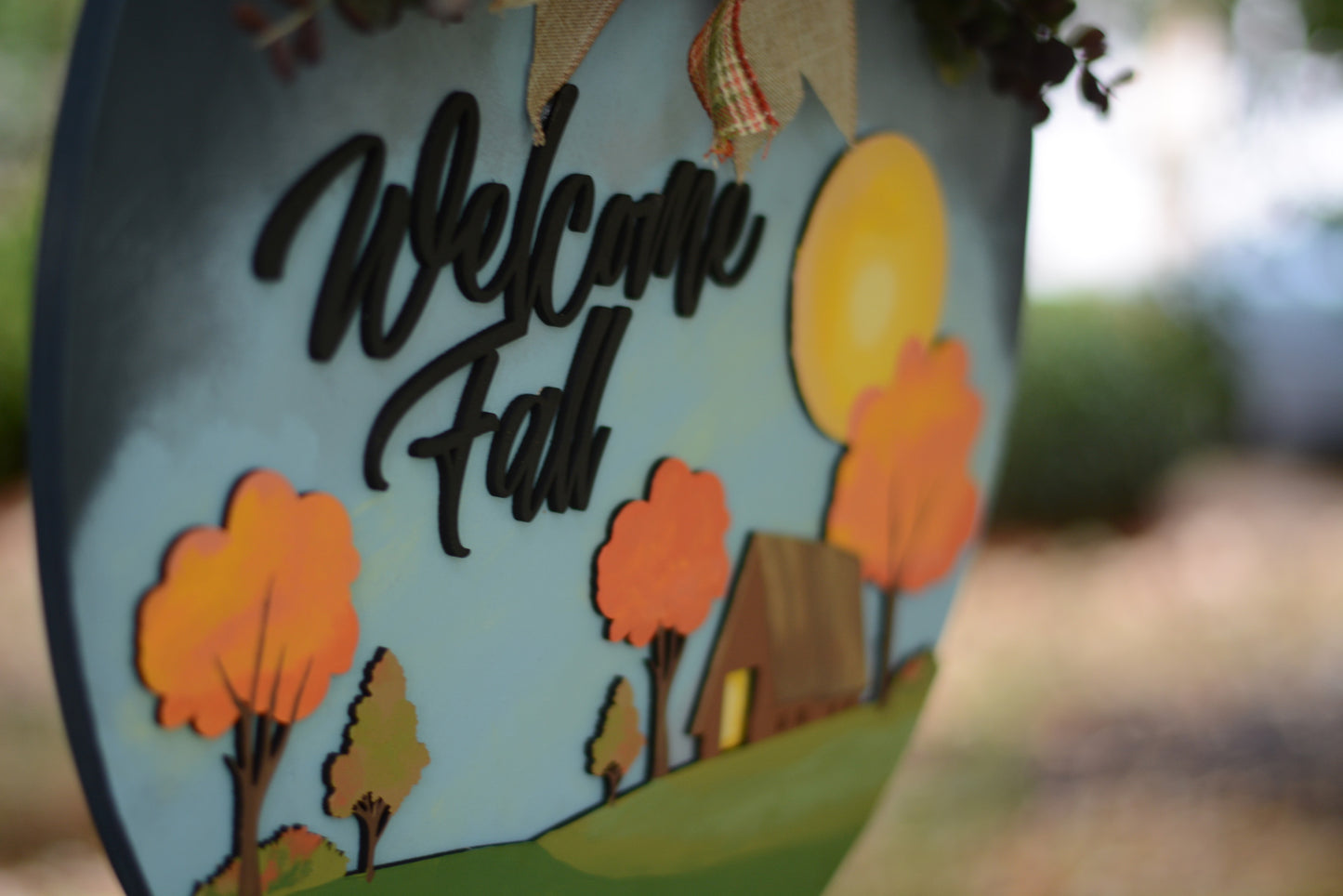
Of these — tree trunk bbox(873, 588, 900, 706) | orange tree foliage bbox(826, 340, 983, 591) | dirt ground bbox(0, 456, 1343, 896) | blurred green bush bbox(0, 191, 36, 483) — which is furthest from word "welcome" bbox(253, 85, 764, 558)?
blurred green bush bbox(0, 191, 36, 483)

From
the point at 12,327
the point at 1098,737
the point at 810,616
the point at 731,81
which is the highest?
the point at 12,327

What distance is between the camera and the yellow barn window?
1.15 metres

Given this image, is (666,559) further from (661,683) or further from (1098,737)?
(1098,737)

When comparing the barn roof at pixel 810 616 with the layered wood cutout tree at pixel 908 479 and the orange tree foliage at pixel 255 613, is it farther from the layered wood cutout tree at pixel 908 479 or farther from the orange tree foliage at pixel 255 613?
the orange tree foliage at pixel 255 613

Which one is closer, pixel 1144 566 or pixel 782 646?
pixel 782 646

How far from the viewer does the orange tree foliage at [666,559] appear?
100 centimetres

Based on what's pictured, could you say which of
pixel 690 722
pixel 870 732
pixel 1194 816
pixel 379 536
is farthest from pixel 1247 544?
pixel 379 536

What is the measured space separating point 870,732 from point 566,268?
78 cm

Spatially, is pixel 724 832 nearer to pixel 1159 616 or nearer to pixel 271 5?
pixel 271 5

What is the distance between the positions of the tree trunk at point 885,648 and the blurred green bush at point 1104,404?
13.7 feet

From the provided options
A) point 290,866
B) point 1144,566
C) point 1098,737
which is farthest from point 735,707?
point 1144,566

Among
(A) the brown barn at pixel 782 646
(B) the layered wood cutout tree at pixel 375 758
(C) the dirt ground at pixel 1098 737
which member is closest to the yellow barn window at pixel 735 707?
(A) the brown barn at pixel 782 646

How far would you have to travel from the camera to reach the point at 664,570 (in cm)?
105

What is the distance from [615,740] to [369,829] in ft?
0.86
